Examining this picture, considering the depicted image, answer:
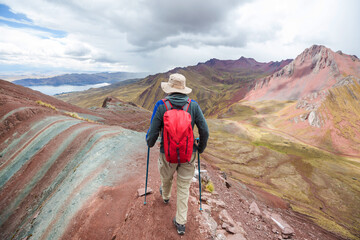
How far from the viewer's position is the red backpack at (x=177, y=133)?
11.1ft

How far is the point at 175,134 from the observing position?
3.38 metres

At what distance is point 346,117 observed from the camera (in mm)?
64688

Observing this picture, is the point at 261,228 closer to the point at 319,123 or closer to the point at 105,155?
the point at 105,155

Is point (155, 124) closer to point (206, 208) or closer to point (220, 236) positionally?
point (220, 236)

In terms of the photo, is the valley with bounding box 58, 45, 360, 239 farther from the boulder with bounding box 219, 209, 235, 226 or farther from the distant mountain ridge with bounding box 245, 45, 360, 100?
the boulder with bounding box 219, 209, 235, 226

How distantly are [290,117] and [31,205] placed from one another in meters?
94.5

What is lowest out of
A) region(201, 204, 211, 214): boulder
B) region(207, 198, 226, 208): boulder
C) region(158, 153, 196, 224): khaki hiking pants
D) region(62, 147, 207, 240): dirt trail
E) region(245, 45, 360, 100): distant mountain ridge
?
region(207, 198, 226, 208): boulder

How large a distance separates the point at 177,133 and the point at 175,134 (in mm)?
49

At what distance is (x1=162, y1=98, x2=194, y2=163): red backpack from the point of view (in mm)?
3377

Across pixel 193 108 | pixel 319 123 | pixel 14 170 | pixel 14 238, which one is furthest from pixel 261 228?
pixel 319 123

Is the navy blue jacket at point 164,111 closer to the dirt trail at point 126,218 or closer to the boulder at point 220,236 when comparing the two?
the dirt trail at point 126,218

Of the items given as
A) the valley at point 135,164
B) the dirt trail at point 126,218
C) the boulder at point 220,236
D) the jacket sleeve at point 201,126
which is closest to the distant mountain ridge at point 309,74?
the valley at point 135,164

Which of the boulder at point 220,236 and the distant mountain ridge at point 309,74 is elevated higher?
the distant mountain ridge at point 309,74

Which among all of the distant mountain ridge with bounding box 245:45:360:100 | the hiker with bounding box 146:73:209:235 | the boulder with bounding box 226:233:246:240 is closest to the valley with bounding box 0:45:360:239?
the boulder with bounding box 226:233:246:240
